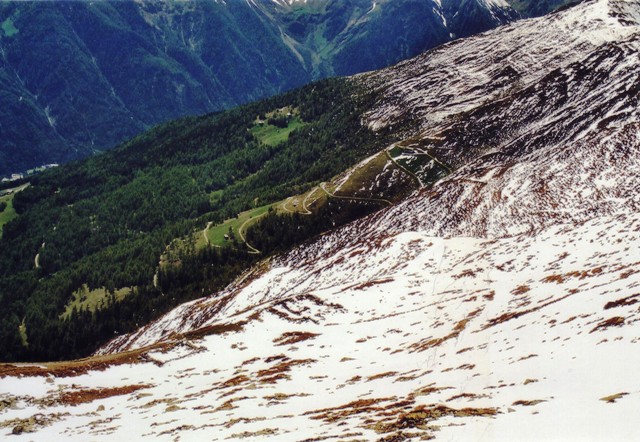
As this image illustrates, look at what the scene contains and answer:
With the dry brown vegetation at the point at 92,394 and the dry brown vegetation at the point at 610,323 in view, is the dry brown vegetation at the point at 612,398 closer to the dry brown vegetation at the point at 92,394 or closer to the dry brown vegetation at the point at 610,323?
the dry brown vegetation at the point at 610,323

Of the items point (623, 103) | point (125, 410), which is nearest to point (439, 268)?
point (125, 410)

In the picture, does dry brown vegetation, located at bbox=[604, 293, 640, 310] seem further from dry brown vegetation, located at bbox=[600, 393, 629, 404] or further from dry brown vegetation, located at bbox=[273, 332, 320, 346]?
Answer: dry brown vegetation, located at bbox=[273, 332, 320, 346]

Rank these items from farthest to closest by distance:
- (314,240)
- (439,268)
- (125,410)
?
(314,240) → (439,268) → (125,410)

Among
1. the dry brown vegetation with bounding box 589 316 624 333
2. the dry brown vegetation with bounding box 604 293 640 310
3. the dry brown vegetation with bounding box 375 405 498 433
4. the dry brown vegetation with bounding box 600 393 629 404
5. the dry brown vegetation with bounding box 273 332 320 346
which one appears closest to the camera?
the dry brown vegetation with bounding box 600 393 629 404

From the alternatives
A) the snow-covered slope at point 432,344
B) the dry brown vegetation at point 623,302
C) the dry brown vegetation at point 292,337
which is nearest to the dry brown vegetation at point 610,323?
the snow-covered slope at point 432,344

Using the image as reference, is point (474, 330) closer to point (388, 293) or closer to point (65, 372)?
point (388, 293)

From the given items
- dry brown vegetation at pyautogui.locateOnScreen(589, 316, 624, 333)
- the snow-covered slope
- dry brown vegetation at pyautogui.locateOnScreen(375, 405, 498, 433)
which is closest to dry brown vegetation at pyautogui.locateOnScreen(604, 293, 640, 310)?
the snow-covered slope

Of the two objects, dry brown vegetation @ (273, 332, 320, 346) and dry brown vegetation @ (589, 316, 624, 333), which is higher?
dry brown vegetation @ (589, 316, 624, 333)

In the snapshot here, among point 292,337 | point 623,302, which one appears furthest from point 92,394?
point 623,302

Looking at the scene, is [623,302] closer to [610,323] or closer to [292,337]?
[610,323]
